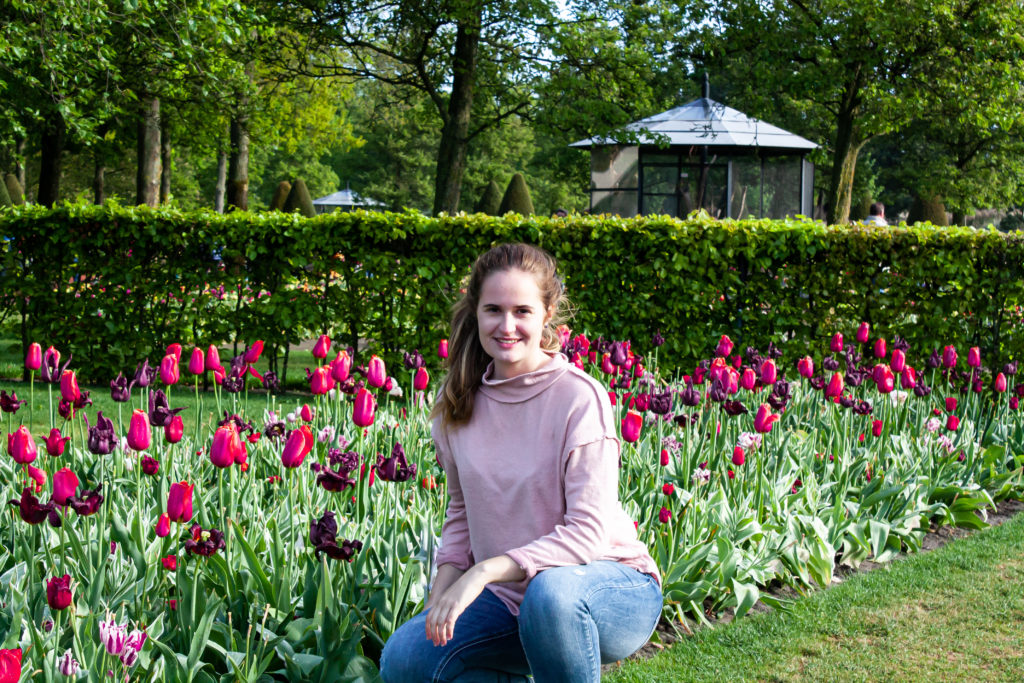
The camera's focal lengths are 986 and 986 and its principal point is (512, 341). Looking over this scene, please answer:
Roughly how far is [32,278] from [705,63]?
20536 millimetres

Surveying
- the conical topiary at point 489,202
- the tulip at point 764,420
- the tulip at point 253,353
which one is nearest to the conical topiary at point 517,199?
the conical topiary at point 489,202

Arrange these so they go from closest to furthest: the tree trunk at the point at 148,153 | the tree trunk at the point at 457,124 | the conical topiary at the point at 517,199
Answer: the tree trunk at the point at 457,124, the tree trunk at the point at 148,153, the conical topiary at the point at 517,199

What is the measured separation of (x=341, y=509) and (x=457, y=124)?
14.3 m

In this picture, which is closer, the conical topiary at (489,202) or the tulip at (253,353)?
the tulip at (253,353)

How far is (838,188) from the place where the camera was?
20.2 m

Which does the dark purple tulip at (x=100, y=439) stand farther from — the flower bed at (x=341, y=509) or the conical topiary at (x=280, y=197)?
the conical topiary at (x=280, y=197)

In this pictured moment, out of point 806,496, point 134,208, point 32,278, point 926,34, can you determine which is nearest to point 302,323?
point 134,208

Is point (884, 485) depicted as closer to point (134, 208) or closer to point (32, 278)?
point (134, 208)

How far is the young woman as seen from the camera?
7.18 feet

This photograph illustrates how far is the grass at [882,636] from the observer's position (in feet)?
10.8

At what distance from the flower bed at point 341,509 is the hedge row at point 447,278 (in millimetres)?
1244

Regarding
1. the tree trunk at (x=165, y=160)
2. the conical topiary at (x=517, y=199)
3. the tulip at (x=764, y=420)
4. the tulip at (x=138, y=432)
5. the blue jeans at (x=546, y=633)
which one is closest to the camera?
the blue jeans at (x=546, y=633)

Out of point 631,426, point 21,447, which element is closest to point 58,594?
point 21,447

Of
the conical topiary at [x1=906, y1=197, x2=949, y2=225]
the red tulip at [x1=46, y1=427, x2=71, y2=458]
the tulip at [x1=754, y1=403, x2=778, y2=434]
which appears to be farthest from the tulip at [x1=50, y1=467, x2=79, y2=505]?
the conical topiary at [x1=906, y1=197, x2=949, y2=225]
